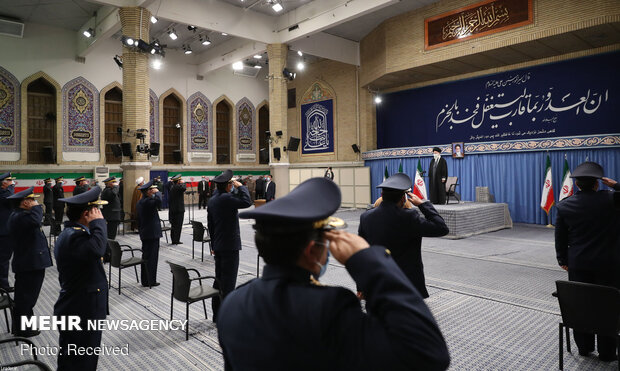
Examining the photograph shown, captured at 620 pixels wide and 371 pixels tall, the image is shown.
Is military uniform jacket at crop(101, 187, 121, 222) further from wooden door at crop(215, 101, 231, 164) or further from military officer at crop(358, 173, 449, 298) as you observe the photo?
wooden door at crop(215, 101, 231, 164)

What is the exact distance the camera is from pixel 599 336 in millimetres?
2781

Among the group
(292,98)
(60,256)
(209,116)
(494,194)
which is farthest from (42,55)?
(494,194)

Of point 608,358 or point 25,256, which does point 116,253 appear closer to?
point 25,256

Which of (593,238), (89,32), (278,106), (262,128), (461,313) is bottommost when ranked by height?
(461,313)

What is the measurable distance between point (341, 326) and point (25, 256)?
3726mm

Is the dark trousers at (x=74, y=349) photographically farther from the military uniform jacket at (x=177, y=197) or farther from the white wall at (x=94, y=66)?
the white wall at (x=94, y=66)

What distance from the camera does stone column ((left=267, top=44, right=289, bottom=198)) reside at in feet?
43.5

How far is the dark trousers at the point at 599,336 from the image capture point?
8.94ft

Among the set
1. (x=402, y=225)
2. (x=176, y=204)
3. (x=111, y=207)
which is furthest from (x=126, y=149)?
(x=402, y=225)

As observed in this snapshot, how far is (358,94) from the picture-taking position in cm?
1515

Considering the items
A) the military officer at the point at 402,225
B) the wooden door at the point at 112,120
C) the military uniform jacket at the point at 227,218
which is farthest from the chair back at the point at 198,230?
the wooden door at the point at 112,120

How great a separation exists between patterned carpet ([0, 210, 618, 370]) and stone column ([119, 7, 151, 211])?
13.0ft

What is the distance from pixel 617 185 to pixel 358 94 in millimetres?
12762

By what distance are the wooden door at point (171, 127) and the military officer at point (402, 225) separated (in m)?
15.3
